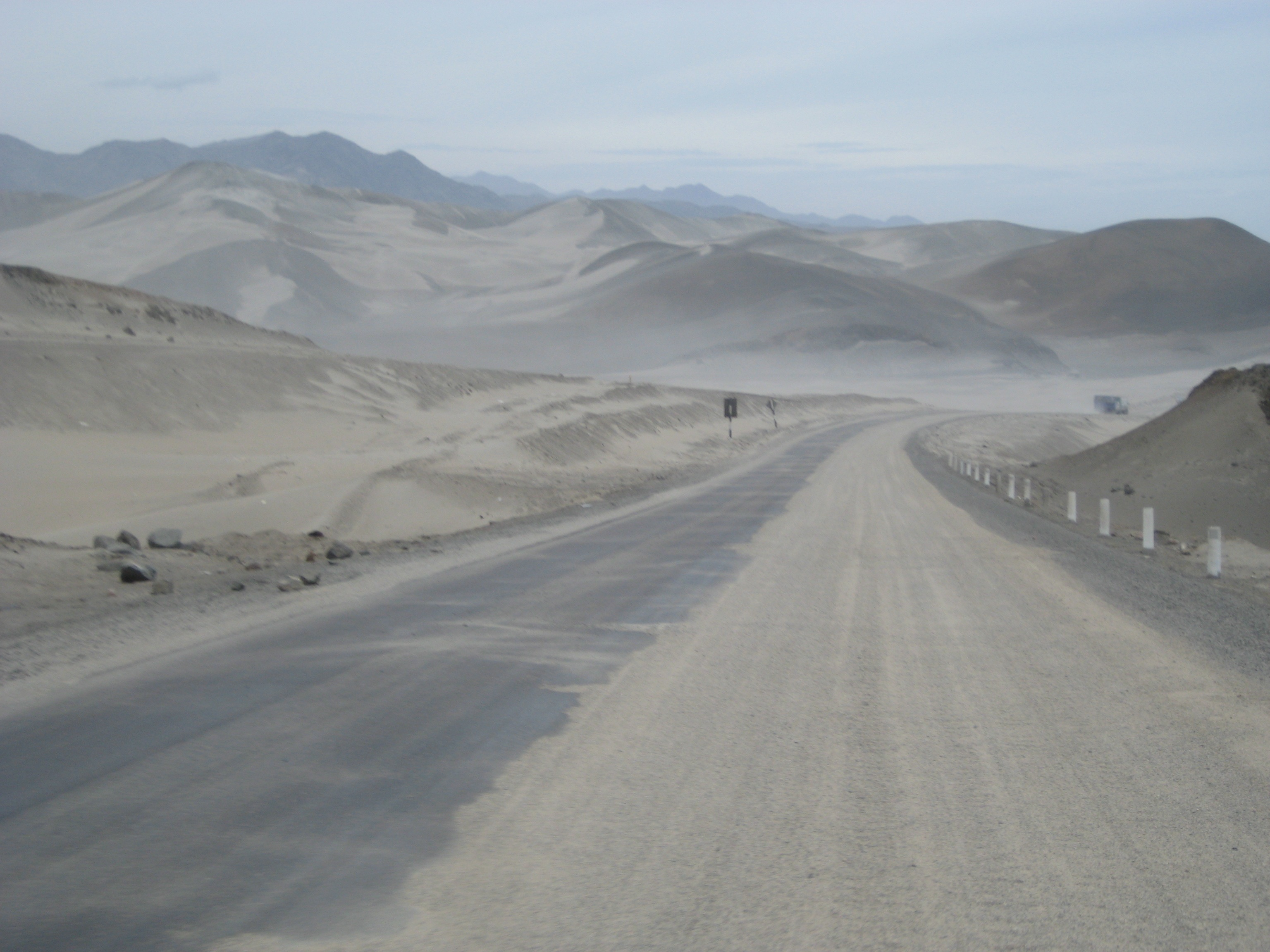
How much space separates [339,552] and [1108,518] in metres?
14.4

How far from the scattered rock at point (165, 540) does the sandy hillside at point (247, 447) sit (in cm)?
41

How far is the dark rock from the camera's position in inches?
614

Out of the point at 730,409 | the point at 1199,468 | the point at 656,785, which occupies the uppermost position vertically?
the point at 730,409

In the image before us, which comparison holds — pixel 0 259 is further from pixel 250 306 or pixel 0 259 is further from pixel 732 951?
pixel 732 951

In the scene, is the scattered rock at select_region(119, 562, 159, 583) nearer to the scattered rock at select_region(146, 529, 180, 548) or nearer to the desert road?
the scattered rock at select_region(146, 529, 180, 548)

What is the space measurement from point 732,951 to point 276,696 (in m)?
4.33

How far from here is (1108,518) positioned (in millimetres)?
21406

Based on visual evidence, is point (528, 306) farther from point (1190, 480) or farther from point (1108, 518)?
point (1108, 518)

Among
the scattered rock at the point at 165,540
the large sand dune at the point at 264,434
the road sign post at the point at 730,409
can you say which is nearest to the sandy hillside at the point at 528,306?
the road sign post at the point at 730,409

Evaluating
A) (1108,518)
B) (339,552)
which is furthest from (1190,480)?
(339,552)

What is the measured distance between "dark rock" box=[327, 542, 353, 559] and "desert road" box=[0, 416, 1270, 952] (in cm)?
452

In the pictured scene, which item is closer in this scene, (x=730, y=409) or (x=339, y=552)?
(x=339, y=552)

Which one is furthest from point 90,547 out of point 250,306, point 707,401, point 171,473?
point 250,306

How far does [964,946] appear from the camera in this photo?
4.27 m
